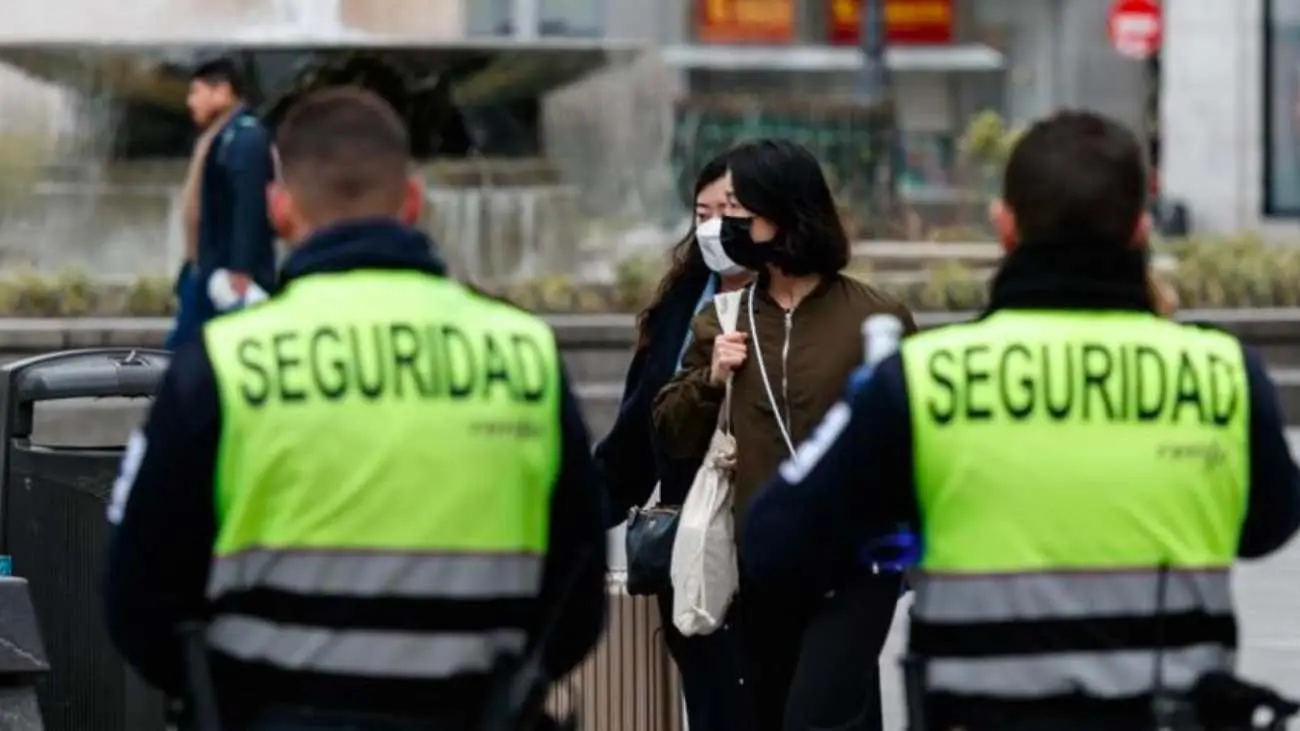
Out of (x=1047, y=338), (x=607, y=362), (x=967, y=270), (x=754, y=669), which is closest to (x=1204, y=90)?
(x=967, y=270)

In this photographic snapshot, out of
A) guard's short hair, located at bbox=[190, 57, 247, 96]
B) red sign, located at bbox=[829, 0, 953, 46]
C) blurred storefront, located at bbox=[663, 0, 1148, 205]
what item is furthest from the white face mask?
red sign, located at bbox=[829, 0, 953, 46]

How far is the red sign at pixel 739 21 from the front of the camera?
151 ft

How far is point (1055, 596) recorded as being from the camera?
4.30m

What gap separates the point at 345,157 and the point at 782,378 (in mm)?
2387

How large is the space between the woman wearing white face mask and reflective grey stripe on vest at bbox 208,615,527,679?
2628mm

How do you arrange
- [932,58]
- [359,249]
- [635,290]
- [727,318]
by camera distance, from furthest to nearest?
[932,58]
[635,290]
[727,318]
[359,249]

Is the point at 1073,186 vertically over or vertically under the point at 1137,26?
over

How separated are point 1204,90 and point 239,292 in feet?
82.4

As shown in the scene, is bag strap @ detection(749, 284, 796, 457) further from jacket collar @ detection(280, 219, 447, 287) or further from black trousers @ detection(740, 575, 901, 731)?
jacket collar @ detection(280, 219, 447, 287)

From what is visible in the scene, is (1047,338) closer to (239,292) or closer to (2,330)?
(239,292)

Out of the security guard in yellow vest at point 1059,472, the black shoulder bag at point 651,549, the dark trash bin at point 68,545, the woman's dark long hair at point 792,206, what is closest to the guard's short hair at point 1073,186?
the security guard in yellow vest at point 1059,472

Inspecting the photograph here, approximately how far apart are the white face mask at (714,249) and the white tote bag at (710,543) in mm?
196

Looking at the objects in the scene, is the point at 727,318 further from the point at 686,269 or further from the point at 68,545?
the point at 68,545

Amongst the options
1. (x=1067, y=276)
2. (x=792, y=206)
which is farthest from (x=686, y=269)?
(x=1067, y=276)
